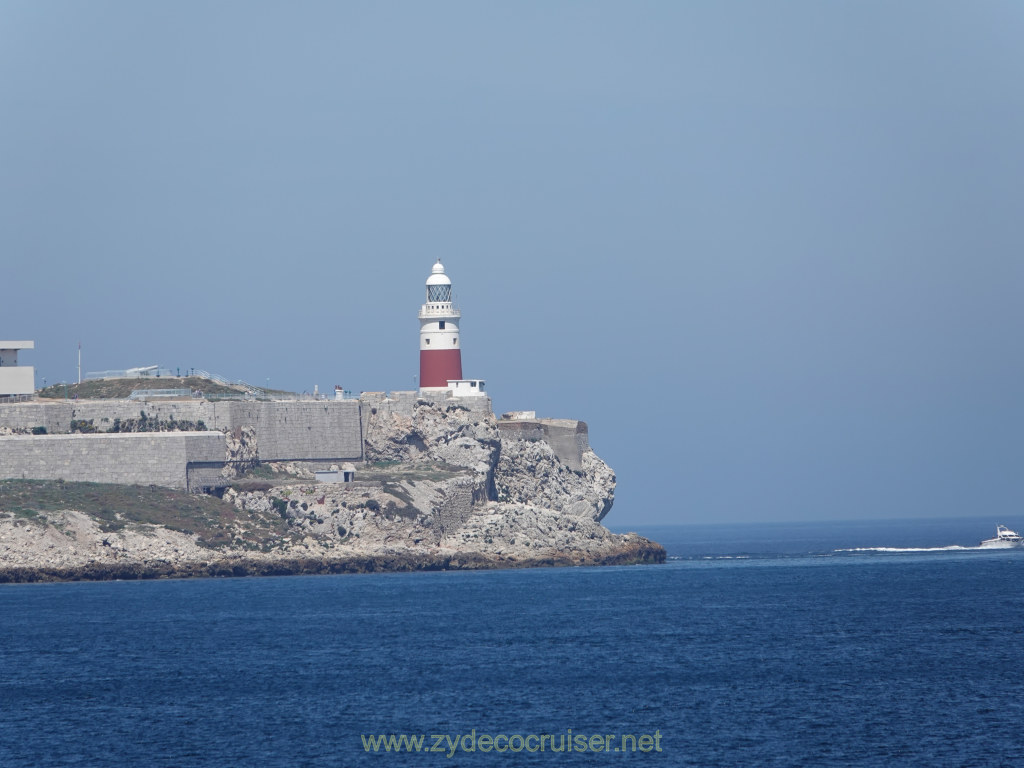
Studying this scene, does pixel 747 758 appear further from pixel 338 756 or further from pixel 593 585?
pixel 593 585

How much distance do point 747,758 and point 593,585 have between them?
28.9 metres

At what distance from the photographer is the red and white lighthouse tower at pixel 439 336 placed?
65.1 meters

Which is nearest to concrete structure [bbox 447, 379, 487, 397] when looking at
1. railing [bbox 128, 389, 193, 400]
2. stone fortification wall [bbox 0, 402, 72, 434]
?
railing [bbox 128, 389, 193, 400]

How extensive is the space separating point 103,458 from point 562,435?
2071cm

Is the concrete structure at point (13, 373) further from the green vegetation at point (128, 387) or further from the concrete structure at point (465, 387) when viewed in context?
the concrete structure at point (465, 387)

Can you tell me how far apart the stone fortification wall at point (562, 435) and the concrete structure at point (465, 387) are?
187 centimetres

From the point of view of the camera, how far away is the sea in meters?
25.4

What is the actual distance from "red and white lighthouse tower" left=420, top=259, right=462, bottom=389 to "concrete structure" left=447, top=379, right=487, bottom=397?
25 centimetres

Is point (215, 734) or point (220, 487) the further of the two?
point (220, 487)

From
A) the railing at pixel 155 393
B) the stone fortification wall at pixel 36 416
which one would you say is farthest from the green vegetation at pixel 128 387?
the stone fortification wall at pixel 36 416

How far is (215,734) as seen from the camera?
26.6 meters

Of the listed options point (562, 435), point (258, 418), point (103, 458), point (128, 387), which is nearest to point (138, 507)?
point (103, 458)

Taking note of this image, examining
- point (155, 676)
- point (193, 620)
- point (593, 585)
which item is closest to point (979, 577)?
point (593, 585)

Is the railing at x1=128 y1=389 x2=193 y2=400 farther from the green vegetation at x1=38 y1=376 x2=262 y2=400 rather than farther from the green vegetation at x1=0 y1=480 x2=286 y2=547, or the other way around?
the green vegetation at x1=0 y1=480 x2=286 y2=547
